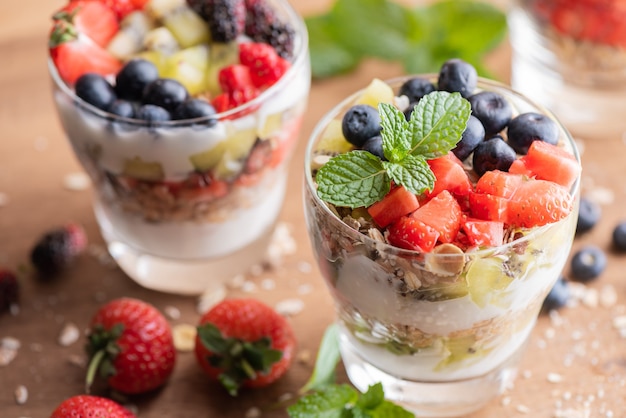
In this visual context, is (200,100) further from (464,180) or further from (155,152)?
(464,180)

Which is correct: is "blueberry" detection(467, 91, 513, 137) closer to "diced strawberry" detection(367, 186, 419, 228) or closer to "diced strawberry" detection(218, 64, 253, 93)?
"diced strawberry" detection(367, 186, 419, 228)

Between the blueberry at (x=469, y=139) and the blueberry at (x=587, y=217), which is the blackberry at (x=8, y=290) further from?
the blueberry at (x=587, y=217)

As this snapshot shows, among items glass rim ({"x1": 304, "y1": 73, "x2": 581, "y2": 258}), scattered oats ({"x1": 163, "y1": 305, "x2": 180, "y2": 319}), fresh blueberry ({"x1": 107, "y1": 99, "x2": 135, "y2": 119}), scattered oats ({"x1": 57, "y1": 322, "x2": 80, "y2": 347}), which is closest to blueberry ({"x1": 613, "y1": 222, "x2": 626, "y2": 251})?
glass rim ({"x1": 304, "y1": 73, "x2": 581, "y2": 258})

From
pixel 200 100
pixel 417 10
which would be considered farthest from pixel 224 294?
pixel 417 10

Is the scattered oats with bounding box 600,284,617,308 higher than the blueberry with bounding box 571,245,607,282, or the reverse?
the blueberry with bounding box 571,245,607,282

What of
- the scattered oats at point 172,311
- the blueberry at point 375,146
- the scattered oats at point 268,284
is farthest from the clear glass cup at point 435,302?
the scattered oats at point 172,311

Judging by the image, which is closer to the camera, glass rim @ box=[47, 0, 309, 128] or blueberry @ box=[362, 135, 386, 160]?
blueberry @ box=[362, 135, 386, 160]
